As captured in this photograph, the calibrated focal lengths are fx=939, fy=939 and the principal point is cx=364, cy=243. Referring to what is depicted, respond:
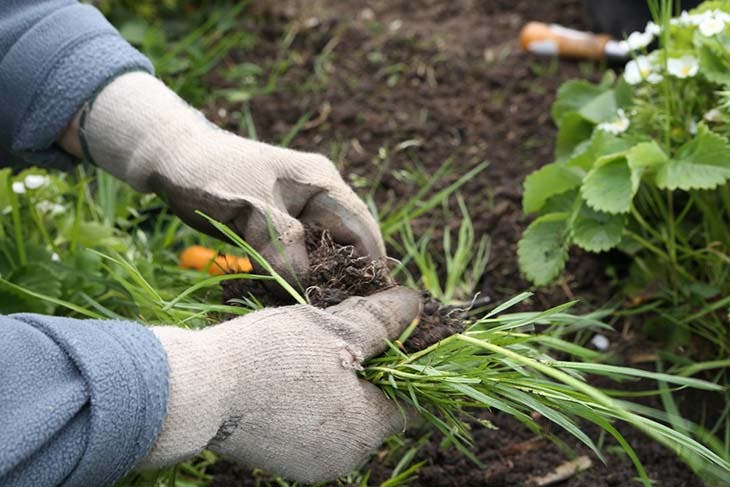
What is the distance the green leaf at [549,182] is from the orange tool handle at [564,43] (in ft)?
3.38

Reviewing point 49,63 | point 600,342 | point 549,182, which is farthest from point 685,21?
point 49,63

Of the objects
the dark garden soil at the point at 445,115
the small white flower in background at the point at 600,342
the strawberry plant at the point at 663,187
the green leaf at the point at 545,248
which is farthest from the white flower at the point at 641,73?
the small white flower in background at the point at 600,342

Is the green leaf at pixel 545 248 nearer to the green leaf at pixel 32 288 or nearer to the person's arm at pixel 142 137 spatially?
the person's arm at pixel 142 137

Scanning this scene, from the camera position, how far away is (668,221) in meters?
1.94

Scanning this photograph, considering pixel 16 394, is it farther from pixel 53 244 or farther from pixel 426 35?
pixel 426 35

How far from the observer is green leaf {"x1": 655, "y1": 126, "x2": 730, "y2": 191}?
172 centimetres

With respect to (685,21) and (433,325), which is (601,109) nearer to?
(685,21)

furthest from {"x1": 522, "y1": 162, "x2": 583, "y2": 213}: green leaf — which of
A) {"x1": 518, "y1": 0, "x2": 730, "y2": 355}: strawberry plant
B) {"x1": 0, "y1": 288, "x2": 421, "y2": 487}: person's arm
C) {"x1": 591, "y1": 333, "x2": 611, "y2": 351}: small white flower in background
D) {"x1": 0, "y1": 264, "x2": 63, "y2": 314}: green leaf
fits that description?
{"x1": 0, "y1": 264, "x2": 63, "y2": 314}: green leaf

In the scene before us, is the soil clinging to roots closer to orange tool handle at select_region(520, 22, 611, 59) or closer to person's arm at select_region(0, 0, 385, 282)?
person's arm at select_region(0, 0, 385, 282)

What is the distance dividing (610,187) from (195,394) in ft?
3.03

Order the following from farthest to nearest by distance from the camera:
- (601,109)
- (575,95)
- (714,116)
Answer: (575,95) → (601,109) → (714,116)

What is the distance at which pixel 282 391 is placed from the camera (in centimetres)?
137

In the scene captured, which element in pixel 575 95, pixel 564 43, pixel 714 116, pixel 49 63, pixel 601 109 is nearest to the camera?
pixel 49 63

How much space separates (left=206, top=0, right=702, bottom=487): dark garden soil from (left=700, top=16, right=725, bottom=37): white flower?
0.60m
